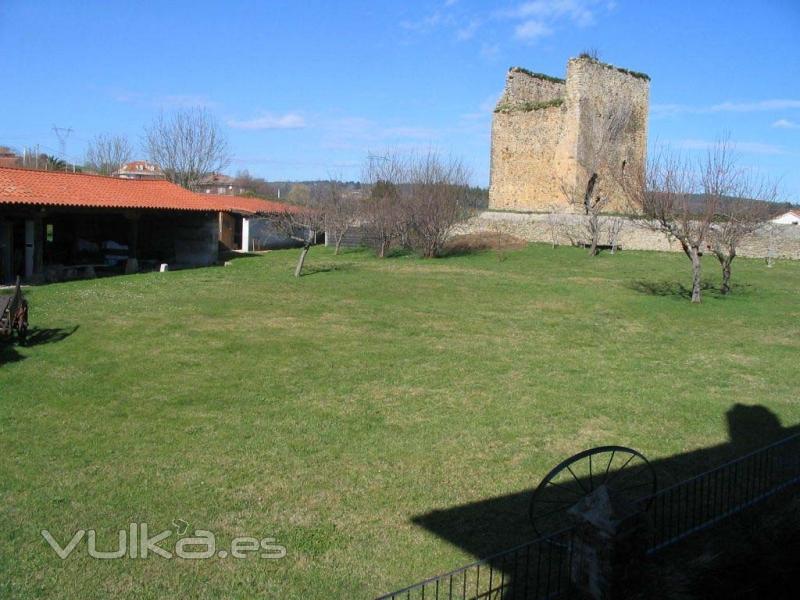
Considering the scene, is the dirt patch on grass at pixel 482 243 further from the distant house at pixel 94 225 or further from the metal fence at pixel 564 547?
the metal fence at pixel 564 547

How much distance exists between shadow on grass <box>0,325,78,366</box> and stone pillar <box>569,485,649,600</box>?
8.82m

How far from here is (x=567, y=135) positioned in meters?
34.0

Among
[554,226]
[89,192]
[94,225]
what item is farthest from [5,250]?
[554,226]

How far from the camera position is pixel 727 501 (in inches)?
227

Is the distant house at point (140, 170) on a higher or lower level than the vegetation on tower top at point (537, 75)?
lower

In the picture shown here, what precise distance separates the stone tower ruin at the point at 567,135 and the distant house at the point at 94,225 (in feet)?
48.9

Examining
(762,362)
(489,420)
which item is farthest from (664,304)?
(489,420)

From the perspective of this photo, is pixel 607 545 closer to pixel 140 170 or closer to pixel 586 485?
pixel 586 485

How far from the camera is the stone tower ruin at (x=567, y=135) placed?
110ft

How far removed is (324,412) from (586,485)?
126 inches

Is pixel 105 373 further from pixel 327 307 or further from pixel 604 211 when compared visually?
pixel 604 211

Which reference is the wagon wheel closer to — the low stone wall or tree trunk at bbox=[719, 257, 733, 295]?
tree trunk at bbox=[719, 257, 733, 295]

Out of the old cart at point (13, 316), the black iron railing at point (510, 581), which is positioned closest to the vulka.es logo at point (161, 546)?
the black iron railing at point (510, 581)

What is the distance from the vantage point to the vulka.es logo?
4.92 metres
